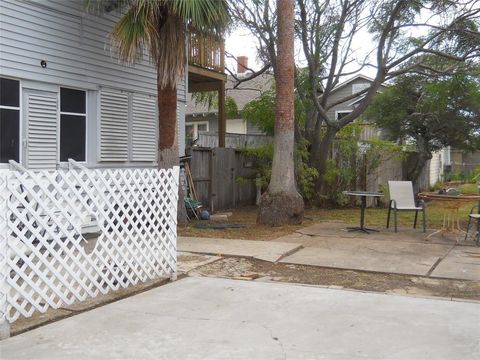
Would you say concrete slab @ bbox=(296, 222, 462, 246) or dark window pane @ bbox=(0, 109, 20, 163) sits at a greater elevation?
dark window pane @ bbox=(0, 109, 20, 163)

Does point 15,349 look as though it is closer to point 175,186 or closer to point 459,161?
point 175,186

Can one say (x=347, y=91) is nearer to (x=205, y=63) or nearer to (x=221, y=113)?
(x=221, y=113)

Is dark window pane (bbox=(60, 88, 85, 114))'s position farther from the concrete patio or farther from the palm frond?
the concrete patio

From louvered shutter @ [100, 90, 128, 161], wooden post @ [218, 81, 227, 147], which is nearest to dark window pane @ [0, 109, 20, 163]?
louvered shutter @ [100, 90, 128, 161]

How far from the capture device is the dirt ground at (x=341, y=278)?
239 inches

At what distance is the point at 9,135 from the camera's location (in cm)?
911

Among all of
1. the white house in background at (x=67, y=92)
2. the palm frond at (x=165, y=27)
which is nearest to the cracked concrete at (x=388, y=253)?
the palm frond at (x=165, y=27)

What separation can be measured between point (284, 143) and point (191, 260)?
4.58 metres

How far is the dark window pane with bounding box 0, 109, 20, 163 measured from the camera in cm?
896

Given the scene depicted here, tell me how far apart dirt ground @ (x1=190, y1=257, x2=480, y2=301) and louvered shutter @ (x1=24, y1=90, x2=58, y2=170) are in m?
4.31

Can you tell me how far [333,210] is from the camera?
1523cm

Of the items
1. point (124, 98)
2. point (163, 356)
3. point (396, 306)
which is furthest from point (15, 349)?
point (124, 98)

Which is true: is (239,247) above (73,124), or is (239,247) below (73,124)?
below

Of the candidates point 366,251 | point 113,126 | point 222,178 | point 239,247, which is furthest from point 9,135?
point 222,178
